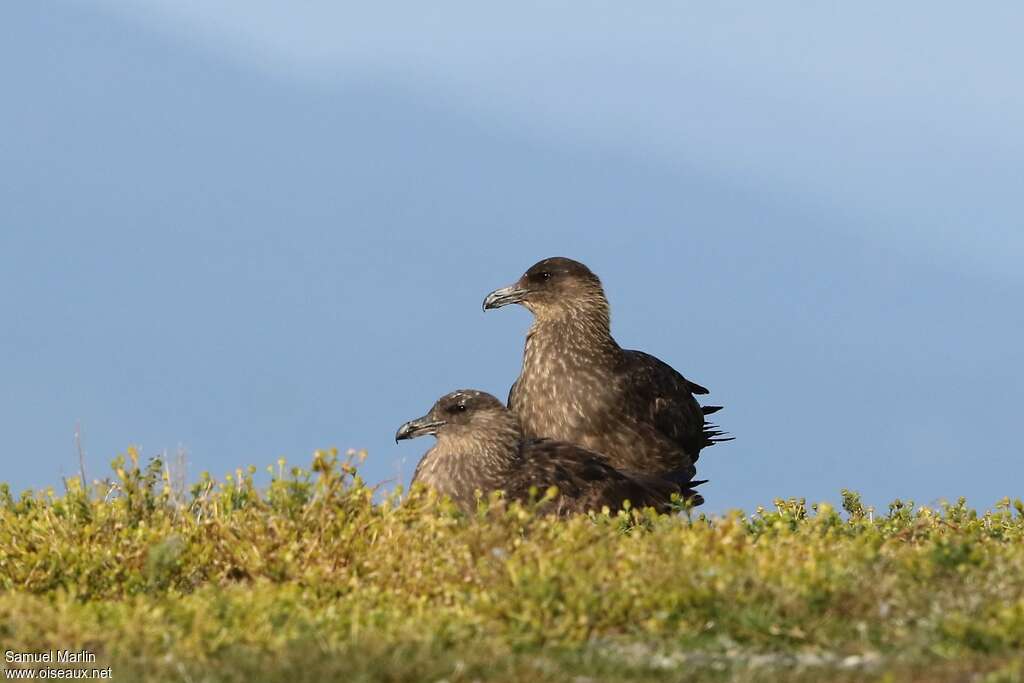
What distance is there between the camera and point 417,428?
14.1m

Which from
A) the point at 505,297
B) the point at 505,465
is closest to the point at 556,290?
the point at 505,297

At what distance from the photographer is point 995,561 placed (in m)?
9.52

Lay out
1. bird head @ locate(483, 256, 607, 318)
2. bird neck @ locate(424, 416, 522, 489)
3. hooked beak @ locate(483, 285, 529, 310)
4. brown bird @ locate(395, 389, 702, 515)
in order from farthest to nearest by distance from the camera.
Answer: hooked beak @ locate(483, 285, 529, 310) → bird head @ locate(483, 256, 607, 318) → bird neck @ locate(424, 416, 522, 489) → brown bird @ locate(395, 389, 702, 515)

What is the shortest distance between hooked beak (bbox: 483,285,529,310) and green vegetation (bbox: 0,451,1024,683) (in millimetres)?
4862

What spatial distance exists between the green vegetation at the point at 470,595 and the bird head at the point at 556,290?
15.0ft

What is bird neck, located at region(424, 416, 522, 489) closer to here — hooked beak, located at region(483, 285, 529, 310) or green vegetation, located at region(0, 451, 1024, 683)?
green vegetation, located at region(0, 451, 1024, 683)

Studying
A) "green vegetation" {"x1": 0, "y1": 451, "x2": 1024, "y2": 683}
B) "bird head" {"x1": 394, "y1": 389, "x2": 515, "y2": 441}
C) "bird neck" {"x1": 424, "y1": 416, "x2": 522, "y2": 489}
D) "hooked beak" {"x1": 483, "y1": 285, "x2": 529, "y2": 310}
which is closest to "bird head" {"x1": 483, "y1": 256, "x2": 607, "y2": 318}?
"hooked beak" {"x1": 483, "y1": 285, "x2": 529, "y2": 310}

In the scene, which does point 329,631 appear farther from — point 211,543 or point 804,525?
point 804,525

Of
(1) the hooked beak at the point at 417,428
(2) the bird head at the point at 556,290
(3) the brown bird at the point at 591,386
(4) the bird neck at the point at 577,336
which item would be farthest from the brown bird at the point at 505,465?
(2) the bird head at the point at 556,290

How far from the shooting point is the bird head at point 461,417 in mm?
13758

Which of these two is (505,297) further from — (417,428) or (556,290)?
(417,428)

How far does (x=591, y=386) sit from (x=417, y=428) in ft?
6.86

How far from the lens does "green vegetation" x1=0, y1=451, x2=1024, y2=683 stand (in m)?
7.91

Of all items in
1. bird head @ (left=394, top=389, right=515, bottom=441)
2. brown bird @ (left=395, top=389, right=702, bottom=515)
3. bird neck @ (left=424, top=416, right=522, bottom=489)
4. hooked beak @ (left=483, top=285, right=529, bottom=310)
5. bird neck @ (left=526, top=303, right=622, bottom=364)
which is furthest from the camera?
hooked beak @ (left=483, top=285, right=529, bottom=310)
